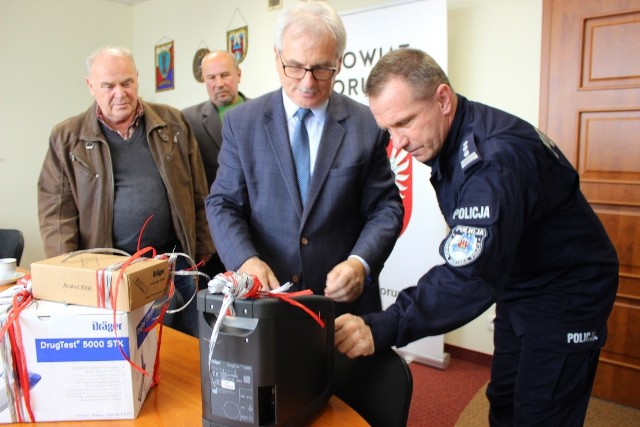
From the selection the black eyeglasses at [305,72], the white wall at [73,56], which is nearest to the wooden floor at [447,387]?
the white wall at [73,56]

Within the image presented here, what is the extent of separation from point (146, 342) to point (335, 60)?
91 cm

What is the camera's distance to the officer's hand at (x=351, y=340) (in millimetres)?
1107

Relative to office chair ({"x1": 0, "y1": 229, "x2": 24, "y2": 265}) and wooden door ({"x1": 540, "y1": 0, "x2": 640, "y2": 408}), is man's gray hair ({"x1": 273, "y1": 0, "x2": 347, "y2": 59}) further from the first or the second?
office chair ({"x1": 0, "y1": 229, "x2": 24, "y2": 265})

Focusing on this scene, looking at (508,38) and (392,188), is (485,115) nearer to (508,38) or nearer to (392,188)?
(392,188)

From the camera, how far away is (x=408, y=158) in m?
3.04

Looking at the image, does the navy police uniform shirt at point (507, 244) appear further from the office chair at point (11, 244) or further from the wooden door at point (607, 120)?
the office chair at point (11, 244)

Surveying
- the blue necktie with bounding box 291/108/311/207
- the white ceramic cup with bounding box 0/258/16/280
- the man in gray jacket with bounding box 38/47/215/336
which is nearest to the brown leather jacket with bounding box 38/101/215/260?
the man in gray jacket with bounding box 38/47/215/336

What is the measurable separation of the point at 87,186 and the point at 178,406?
141 cm

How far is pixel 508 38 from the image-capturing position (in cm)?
280

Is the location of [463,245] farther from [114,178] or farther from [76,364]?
[114,178]

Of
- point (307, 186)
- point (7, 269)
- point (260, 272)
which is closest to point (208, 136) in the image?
point (7, 269)

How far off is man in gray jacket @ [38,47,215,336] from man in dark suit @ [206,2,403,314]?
69cm

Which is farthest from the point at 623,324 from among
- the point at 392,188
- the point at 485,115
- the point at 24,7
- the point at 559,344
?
the point at 24,7

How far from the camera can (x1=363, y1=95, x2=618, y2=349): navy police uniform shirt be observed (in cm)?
112
